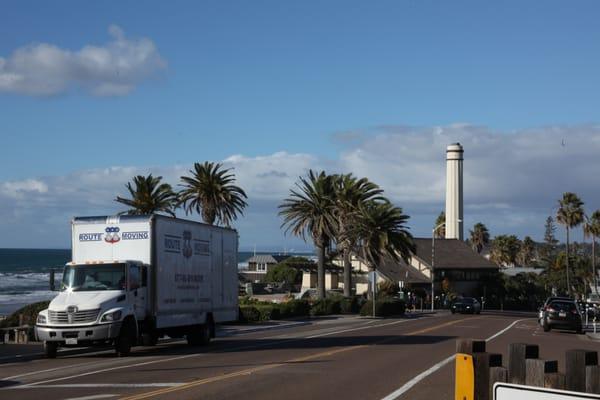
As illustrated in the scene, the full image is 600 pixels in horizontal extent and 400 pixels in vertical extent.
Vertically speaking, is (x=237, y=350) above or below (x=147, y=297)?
below

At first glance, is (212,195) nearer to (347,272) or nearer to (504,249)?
(347,272)

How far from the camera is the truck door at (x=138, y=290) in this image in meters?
23.0

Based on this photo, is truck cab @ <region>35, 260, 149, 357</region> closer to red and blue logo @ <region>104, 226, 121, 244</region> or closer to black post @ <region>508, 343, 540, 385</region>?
red and blue logo @ <region>104, 226, 121, 244</region>

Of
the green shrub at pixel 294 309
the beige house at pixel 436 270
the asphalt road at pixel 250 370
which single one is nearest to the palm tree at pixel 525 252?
the beige house at pixel 436 270

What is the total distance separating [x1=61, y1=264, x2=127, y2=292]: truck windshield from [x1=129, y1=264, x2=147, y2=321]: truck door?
263 mm

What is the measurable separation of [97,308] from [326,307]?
33735 mm

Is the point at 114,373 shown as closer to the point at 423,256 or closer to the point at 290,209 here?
the point at 290,209

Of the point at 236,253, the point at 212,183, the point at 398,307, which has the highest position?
the point at 212,183

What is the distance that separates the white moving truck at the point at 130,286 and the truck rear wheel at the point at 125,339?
0.03 meters

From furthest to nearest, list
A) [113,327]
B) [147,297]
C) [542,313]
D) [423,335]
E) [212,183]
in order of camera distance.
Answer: [212,183] → [542,313] → [423,335] → [147,297] → [113,327]

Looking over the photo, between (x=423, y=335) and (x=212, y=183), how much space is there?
2196 centimetres

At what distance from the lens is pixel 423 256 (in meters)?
96.6

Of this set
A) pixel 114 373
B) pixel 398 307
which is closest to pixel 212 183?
pixel 398 307

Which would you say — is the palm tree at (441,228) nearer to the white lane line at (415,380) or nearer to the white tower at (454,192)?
the white tower at (454,192)
